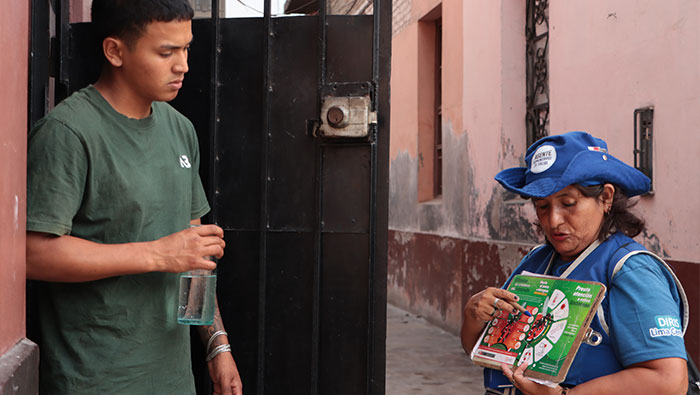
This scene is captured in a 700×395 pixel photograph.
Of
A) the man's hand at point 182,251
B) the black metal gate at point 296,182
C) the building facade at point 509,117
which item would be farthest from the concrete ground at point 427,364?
the man's hand at point 182,251

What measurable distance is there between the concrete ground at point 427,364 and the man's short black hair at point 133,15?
4.66 metres

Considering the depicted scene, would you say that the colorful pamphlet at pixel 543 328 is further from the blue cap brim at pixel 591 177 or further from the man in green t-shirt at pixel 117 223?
the man in green t-shirt at pixel 117 223

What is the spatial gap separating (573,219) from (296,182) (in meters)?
1.03

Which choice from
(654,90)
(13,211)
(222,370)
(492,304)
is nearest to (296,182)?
(222,370)

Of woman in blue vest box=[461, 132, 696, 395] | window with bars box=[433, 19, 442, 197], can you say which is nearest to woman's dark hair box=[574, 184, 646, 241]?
woman in blue vest box=[461, 132, 696, 395]

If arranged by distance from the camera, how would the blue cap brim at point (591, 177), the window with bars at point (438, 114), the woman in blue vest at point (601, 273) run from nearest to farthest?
the woman in blue vest at point (601, 273) < the blue cap brim at point (591, 177) < the window with bars at point (438, 114)

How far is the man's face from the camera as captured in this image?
1859 millimetres

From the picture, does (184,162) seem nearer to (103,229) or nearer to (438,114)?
(103,229)

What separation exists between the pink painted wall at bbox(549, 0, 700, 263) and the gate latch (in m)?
2.84

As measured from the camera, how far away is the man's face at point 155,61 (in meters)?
1.86

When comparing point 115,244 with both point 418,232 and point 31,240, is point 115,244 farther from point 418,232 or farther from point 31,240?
point 418,232

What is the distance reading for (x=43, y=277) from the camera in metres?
1.68

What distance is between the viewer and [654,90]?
4.90m

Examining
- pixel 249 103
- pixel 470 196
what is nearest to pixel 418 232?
pixel 470 196
